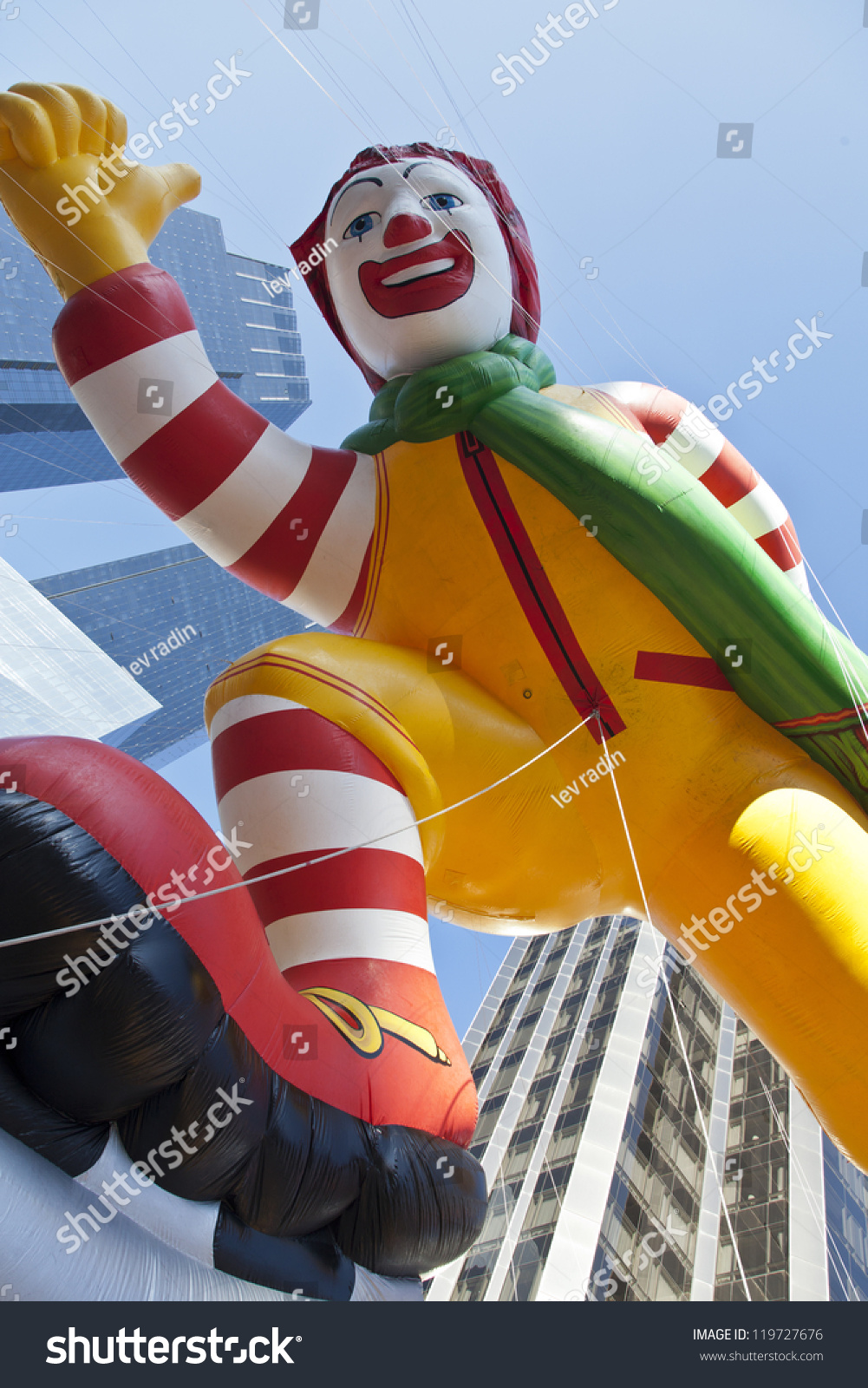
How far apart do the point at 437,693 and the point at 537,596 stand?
1.36 ft

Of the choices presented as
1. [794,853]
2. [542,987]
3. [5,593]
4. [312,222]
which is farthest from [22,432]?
[794,853]

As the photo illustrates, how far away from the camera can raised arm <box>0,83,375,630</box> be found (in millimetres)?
2818

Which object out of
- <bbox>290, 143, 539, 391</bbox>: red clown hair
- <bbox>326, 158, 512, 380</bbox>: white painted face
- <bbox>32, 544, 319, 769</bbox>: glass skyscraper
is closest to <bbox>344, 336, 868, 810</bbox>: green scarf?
<bbox>326, 158, 512, 380</bbox>: white painted face

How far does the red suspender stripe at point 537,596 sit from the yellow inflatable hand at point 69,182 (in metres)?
1.26

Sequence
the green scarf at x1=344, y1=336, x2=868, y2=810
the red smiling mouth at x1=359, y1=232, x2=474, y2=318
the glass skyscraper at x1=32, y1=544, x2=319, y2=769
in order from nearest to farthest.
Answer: the green scarf at x1=344, y1=336, x2=868, y2=810 → the red smiling mouth at x1=359, y1=232, x2=474, y2=318 → the glass skyscraper at x1=32, y1=544, x2=319, y2=769

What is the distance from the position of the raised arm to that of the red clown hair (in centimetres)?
56

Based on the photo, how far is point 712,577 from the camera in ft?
9.01

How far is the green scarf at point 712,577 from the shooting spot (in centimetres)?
274

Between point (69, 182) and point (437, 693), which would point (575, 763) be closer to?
point (437, 693)

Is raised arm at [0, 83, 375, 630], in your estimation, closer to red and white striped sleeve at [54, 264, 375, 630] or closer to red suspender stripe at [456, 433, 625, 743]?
red and white striped sleeve at [54, 264, 375, 630]

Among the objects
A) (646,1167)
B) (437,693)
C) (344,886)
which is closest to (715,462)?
(437,693)

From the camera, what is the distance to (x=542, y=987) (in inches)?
1189

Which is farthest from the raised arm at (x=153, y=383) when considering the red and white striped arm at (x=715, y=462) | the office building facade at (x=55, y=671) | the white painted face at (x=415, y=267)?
the office building facade at (x=55, y=671)

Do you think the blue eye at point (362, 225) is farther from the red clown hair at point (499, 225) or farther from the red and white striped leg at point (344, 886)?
the red and white striped leg at point (344, 886)
